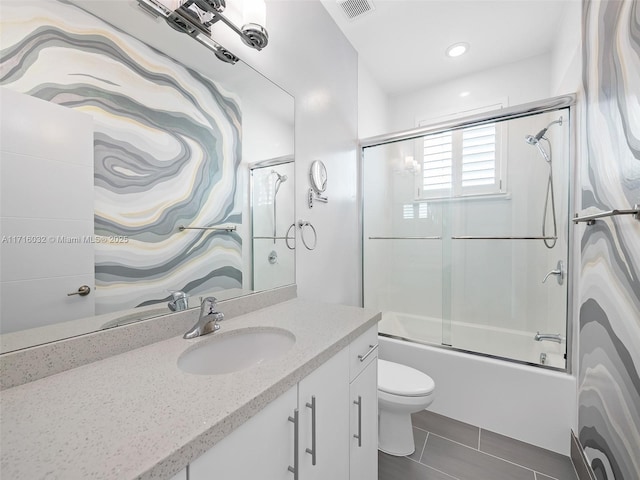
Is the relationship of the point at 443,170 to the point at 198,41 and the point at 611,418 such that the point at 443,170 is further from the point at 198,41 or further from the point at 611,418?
the point at 198,41

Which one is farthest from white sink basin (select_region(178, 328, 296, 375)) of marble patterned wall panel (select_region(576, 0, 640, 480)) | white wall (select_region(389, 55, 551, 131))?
white wall (select_region(389, 55, 551, 131))

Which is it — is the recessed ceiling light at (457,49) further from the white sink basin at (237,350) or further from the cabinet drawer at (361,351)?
the white sink basin at (237,350)

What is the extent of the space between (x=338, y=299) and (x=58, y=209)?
64.6 inches

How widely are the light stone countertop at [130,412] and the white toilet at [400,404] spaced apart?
870mm

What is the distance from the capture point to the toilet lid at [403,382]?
1452 millimetres

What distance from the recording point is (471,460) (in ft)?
4.84

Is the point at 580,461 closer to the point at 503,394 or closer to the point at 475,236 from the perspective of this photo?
the point at 503,394

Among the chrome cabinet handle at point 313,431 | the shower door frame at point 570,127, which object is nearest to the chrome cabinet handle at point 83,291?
the chrome cabinet handle at point 313,431

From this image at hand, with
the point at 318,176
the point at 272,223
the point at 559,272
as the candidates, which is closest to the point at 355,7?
the point at 318,176

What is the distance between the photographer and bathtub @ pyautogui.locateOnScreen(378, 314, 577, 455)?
1.56 meters

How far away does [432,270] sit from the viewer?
239 cm

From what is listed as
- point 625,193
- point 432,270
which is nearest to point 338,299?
point 432,270

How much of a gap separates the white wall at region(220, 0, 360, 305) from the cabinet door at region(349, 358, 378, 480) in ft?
2.08

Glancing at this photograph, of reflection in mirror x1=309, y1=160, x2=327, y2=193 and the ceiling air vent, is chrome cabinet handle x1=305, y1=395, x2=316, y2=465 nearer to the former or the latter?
reflection in mirror x1=309, y1=160, x2=327, y2=193
